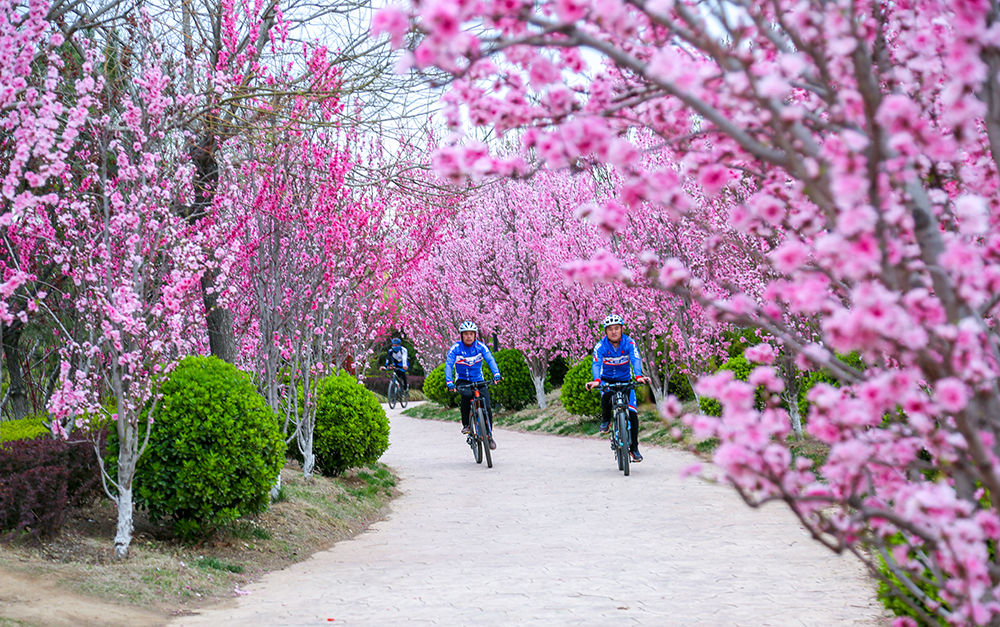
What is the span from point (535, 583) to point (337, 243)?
4748mm

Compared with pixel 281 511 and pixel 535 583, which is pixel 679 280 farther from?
pixel 281 511

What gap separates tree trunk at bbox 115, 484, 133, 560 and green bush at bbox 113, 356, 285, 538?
0.32 m

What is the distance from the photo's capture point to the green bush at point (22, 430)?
7.82 meters

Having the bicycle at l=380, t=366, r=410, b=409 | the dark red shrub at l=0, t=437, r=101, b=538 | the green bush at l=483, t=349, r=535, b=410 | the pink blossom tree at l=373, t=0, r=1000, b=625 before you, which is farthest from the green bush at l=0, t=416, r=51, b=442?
the bicycle at l=380, t=366, r=410, b=409

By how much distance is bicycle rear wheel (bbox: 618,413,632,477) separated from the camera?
35.4 feet

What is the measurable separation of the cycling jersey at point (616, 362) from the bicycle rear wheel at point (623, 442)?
0.83ft

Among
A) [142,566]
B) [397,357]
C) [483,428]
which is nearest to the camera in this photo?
[142,566]

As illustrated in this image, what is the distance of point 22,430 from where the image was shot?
27.4 ft

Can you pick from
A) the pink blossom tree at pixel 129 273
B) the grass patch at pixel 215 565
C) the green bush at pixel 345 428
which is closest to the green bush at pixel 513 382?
the green bush at pixel 345 428

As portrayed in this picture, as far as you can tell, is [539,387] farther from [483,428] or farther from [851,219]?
[851,219]

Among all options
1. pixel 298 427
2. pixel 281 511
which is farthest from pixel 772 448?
pixel 298 427

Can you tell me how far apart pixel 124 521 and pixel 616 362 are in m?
6.64

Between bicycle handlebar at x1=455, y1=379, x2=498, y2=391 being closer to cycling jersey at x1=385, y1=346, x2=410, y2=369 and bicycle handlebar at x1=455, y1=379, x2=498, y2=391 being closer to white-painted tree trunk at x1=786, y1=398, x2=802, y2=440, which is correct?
white-painted tree trunk at x1=786, y1=398, x2=802, y2=440

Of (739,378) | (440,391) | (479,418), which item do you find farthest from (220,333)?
(440,391)
